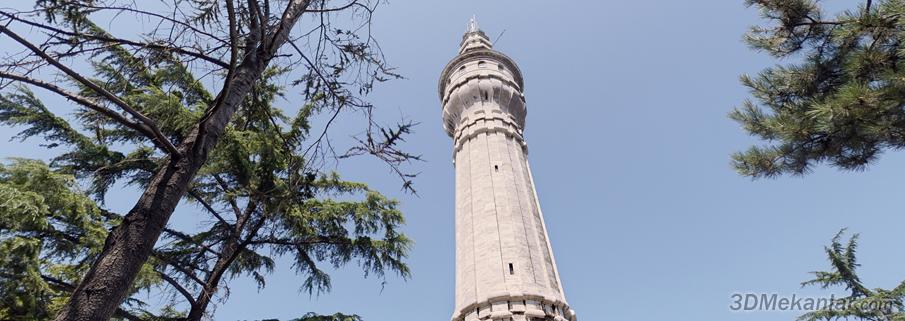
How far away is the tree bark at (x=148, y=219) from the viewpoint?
314 centimetres

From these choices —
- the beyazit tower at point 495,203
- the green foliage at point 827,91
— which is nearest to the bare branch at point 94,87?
the green foliage at point 827,91

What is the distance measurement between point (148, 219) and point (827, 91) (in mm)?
9032

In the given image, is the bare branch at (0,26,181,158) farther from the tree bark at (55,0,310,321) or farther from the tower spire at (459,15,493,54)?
the tower spire at (459,15,493,54)

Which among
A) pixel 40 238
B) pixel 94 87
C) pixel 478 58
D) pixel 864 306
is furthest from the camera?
pixel 478 58

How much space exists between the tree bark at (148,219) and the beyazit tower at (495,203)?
44.0 feet

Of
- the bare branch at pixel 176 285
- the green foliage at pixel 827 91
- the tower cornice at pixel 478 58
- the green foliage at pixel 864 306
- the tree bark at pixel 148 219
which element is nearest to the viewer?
the tree bark at pixel 148 219

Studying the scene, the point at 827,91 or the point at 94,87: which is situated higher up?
the point at 827,91

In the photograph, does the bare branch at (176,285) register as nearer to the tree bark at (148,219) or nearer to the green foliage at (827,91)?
the tree bark at (148,219)

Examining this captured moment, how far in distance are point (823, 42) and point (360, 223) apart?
9.07 metres

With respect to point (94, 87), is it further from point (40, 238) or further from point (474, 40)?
point (474, 40)

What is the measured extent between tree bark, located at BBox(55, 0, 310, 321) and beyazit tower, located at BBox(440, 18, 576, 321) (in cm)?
1341

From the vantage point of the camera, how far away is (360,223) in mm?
12383

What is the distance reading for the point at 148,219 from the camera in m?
3.53

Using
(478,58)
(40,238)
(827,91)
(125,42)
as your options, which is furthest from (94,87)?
(478,58)
